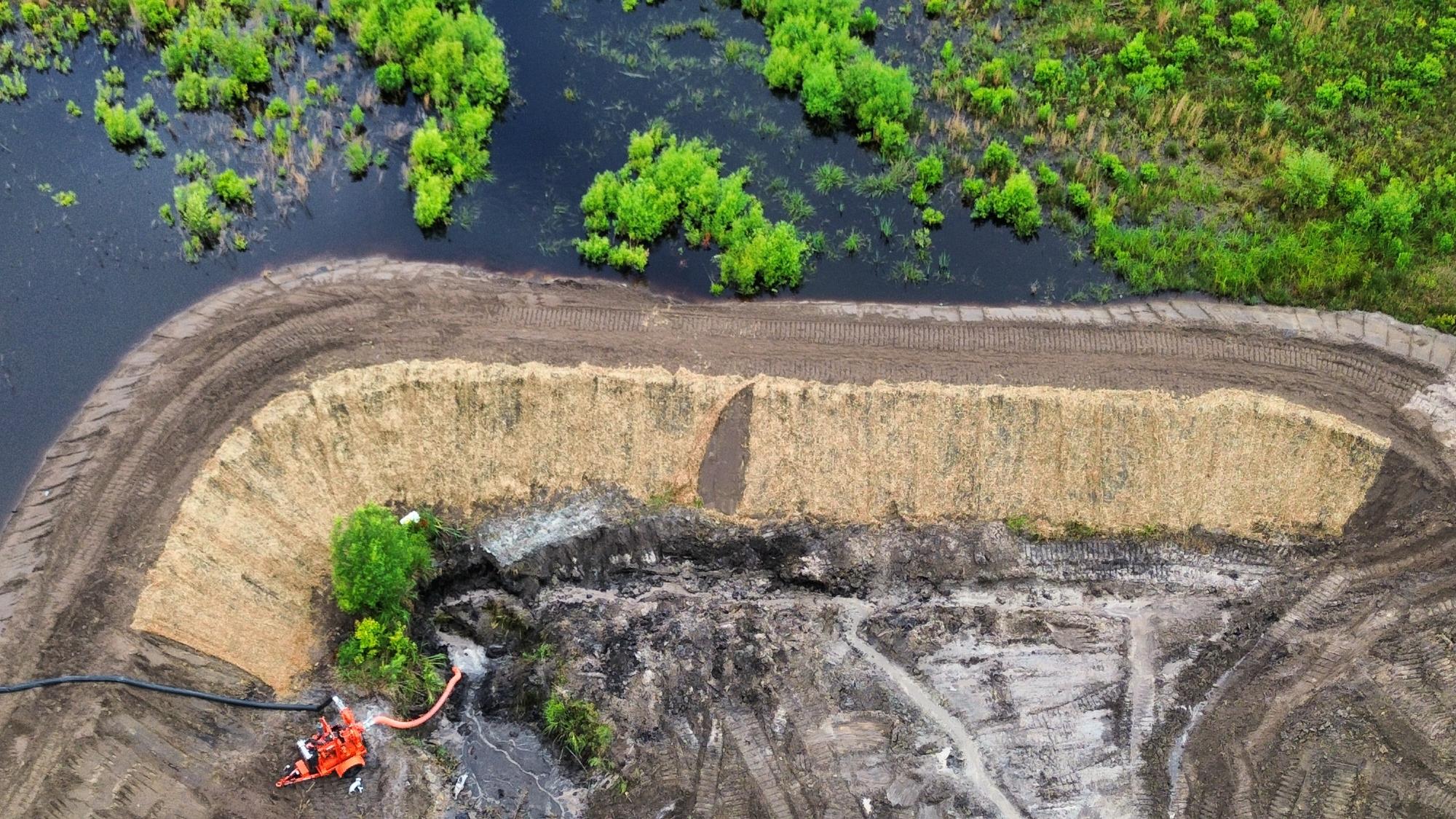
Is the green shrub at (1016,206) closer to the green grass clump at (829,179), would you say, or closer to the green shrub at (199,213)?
the green grass clump at (829,179)

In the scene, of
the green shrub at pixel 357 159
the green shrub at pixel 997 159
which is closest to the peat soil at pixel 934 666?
the green shrub at pixel 997 159

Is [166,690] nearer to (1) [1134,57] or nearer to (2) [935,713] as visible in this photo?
(2) [935,713]

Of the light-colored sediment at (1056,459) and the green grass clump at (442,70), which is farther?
the green grass clump at (442,70)

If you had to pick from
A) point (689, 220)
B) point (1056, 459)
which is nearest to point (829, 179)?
point (689, 220)

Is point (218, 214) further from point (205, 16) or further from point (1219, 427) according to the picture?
point (1219, 427)

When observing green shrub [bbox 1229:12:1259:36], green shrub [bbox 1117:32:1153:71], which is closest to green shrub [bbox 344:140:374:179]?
green shrub [bbox 1117:32:1153:71]

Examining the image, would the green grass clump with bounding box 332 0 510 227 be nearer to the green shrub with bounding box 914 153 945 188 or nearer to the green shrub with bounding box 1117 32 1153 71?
the green shrub with bounding box 914 153 945 188

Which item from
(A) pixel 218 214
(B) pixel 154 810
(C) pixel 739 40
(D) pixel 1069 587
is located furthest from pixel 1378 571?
(A) pixel 218 214
